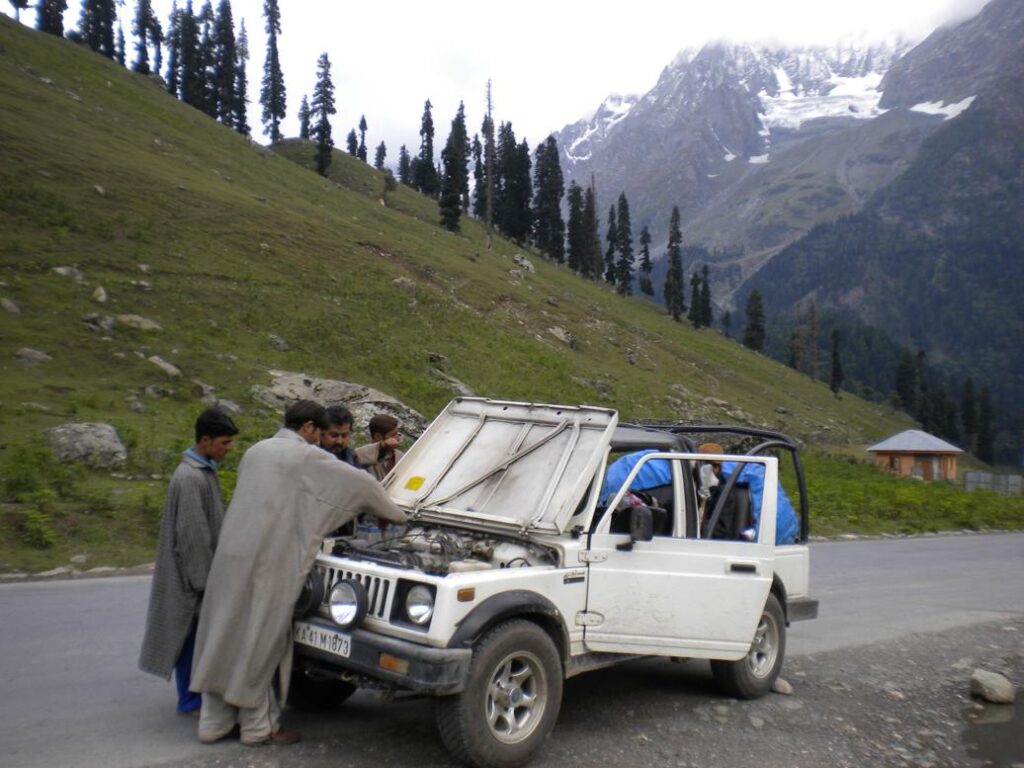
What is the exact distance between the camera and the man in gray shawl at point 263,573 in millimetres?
4863

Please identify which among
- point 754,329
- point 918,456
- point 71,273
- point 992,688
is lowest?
point 992,688

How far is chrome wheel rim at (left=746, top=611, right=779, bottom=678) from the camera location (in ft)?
21.9

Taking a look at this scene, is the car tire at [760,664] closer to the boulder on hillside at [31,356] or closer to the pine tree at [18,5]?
the boulder on hillside at [31,356]

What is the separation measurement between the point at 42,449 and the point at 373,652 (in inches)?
468

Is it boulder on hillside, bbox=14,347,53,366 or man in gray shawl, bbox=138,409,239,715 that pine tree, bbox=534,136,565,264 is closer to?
boulder on hillside, bbox=14,347,53,366

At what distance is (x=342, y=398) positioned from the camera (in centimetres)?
2312

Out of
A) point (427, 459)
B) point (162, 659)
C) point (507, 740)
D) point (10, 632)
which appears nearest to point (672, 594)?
point (507, 740)

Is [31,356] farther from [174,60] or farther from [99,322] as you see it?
[174,60]

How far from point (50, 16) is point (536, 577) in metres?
92.5

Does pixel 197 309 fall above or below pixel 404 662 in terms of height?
above

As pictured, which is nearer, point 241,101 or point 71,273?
point 71,273

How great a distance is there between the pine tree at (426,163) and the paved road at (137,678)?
93004 millimetres

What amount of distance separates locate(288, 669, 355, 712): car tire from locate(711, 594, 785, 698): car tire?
2.81 meters

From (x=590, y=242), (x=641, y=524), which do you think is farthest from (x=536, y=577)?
(x=590, y=242)
